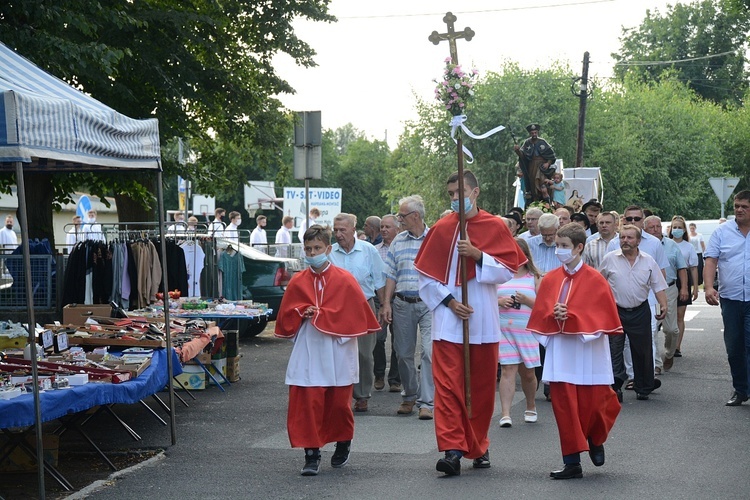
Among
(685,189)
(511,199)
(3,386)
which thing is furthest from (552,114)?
(3,386)

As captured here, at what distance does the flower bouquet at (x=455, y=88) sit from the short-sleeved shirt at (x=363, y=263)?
118 inches

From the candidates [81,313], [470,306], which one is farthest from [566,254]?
[81,313]

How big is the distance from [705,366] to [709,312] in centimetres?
1031

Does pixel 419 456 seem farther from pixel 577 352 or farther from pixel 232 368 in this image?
pixel 232 368

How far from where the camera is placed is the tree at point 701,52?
3051 inches

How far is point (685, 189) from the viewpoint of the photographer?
204 feet

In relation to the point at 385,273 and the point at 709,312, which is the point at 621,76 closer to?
the point at 709,312

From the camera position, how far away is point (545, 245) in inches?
485

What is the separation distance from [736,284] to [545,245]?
201cm

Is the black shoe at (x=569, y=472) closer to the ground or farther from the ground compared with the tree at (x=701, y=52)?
closer to the ground

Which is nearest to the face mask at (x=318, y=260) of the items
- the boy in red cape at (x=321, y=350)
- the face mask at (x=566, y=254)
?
the boy in red cape at (x=321, y=350)

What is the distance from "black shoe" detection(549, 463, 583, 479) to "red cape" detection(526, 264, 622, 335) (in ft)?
3.08

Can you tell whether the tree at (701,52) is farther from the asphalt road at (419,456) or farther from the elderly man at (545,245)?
the asphalt road at (419,456)

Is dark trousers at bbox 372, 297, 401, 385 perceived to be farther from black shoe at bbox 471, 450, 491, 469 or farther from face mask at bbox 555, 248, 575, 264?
face mask at bbox 555, 248, 575, 264
